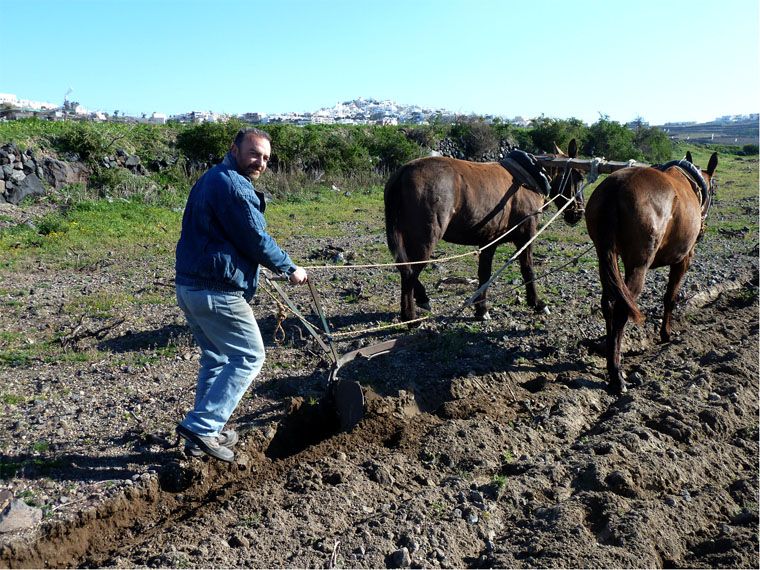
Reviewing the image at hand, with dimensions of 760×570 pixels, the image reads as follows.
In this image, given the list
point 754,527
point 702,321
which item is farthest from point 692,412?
point 702,321

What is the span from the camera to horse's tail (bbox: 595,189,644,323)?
19.6 ft

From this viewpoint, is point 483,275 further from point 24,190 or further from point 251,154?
point 24,190

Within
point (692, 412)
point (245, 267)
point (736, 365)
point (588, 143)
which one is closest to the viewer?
point (245, 267)

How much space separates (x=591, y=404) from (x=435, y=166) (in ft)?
10.7

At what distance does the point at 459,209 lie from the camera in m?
7.73

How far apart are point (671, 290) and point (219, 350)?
5466 millimetres

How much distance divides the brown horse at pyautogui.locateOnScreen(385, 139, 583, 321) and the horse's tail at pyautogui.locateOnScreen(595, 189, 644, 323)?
1.94 metres

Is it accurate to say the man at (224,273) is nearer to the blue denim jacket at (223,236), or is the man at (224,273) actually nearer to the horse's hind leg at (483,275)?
the blue denim jacket at (223,236)

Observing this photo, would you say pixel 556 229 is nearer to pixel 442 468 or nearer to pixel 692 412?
pixel 692 412

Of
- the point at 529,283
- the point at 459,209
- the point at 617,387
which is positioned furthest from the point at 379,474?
the point at 529,283

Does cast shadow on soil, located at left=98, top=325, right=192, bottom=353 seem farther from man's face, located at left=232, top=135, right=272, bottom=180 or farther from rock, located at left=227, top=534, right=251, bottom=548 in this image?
rock, located at left=227, top=534, right=251, bottom=548

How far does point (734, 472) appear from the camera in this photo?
4.64m

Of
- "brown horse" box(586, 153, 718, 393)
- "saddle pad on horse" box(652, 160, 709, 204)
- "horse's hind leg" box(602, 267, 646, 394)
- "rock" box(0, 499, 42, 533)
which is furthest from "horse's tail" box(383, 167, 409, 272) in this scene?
"rock" box(0, 499, 42, 533)

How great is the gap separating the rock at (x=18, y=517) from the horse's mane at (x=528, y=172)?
6483 mm
